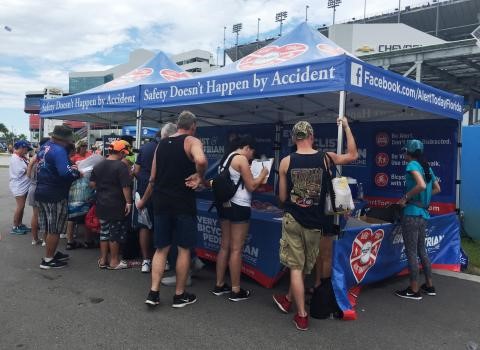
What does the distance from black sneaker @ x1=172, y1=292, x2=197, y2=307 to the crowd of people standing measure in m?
0.01

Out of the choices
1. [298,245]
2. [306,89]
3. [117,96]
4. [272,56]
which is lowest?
[298,245]

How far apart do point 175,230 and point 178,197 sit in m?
0.32

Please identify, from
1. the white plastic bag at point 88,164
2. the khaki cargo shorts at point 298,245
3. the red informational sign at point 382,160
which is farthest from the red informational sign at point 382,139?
the white plastic bag at point 88,164

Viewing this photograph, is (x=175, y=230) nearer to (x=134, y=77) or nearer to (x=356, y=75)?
(x=356, y=75)

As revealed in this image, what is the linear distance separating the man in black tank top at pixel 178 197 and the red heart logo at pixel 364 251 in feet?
5.37

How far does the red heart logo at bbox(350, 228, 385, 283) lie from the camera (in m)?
4.32

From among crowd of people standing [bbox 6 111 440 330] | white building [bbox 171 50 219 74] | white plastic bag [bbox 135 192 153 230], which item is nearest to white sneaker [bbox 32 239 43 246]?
crowd of people standing [bbox 6 111 440 330]

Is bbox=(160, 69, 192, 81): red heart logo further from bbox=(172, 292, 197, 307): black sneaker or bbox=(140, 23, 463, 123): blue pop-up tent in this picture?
bbox=(172, 292, 197, 307): black sneaker

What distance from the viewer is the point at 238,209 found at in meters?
4.09

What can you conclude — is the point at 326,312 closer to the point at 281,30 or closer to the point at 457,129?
the point at 457,129

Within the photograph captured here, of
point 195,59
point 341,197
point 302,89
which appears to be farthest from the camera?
point 195,59

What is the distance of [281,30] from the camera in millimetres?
70500

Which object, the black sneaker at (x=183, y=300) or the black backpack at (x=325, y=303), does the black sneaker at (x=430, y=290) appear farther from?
the black sneaker at (x=183, y=300)

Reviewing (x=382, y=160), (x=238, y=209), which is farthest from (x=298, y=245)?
(x=382, y=160)
